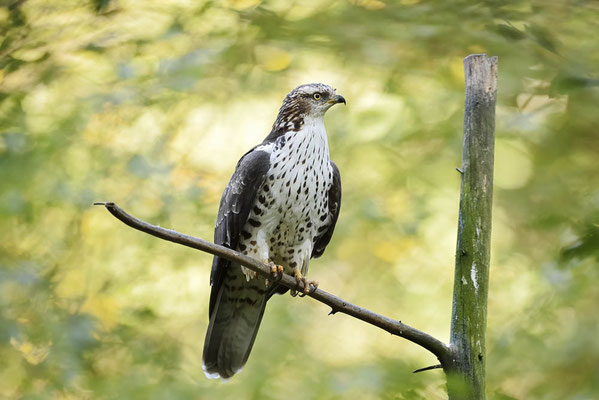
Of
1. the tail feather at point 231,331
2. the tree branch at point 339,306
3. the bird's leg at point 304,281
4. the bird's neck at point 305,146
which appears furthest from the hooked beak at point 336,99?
the tree branch at point 339,306

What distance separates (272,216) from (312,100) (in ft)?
2.85

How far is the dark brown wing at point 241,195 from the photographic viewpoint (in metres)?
4.27

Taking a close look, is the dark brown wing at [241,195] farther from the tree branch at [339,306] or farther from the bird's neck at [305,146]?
the tree branch at [339,306]

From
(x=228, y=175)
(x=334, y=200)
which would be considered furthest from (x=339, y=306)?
(x=228, y=175)

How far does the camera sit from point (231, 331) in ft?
16.0

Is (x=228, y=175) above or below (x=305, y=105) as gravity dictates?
below

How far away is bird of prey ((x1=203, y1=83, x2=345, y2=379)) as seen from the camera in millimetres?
4293

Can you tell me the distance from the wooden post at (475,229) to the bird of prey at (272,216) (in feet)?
4.41

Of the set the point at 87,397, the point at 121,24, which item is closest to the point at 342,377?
the point at 87,397

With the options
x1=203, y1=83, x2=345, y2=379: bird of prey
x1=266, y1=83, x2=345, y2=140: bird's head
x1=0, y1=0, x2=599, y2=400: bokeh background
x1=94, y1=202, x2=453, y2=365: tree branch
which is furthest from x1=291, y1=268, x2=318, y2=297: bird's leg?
x1=266, y1=83, x2=345, y2=140: bird's head

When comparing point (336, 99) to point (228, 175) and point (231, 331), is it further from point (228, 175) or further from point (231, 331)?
point (228, 175)

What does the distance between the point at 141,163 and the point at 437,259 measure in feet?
11.0

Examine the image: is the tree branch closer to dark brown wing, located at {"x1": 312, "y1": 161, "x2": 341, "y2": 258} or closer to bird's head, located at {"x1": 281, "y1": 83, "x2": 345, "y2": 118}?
dark brown wing, located at {"x1": 312, "y1": 161, "x2": 341, "y2": 258}

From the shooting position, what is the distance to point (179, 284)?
262 inches
